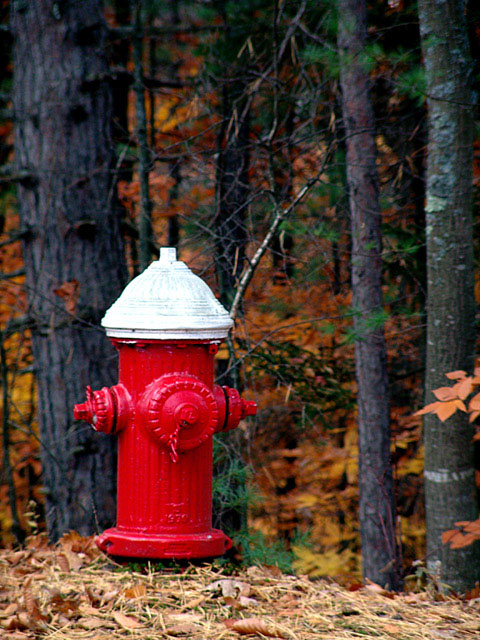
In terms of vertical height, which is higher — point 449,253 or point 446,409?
point 449,253

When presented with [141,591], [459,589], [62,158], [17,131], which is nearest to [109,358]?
[62,158]

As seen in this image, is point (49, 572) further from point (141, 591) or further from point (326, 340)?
point (326, 340)

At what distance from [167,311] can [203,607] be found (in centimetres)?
119

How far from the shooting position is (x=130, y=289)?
9.76 feet

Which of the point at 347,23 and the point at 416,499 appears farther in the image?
the point at 416,499

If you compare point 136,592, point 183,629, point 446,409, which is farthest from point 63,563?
point 446,409

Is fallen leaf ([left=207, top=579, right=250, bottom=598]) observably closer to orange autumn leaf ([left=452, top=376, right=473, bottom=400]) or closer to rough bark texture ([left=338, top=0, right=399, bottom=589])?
orange autumn leaf ([left=452, top=376, right=473, bottom=400])

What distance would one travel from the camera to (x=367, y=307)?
590cm

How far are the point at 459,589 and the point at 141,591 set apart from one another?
2581 millimetres

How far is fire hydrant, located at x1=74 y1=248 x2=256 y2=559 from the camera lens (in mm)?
2812

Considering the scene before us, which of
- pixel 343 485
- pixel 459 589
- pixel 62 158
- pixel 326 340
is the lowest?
pixel 343 485

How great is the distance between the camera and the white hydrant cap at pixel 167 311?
2820 mm

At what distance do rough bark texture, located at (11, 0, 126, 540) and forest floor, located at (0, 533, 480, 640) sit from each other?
1.82 m

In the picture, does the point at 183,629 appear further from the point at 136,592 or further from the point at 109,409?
the point at 109,409
